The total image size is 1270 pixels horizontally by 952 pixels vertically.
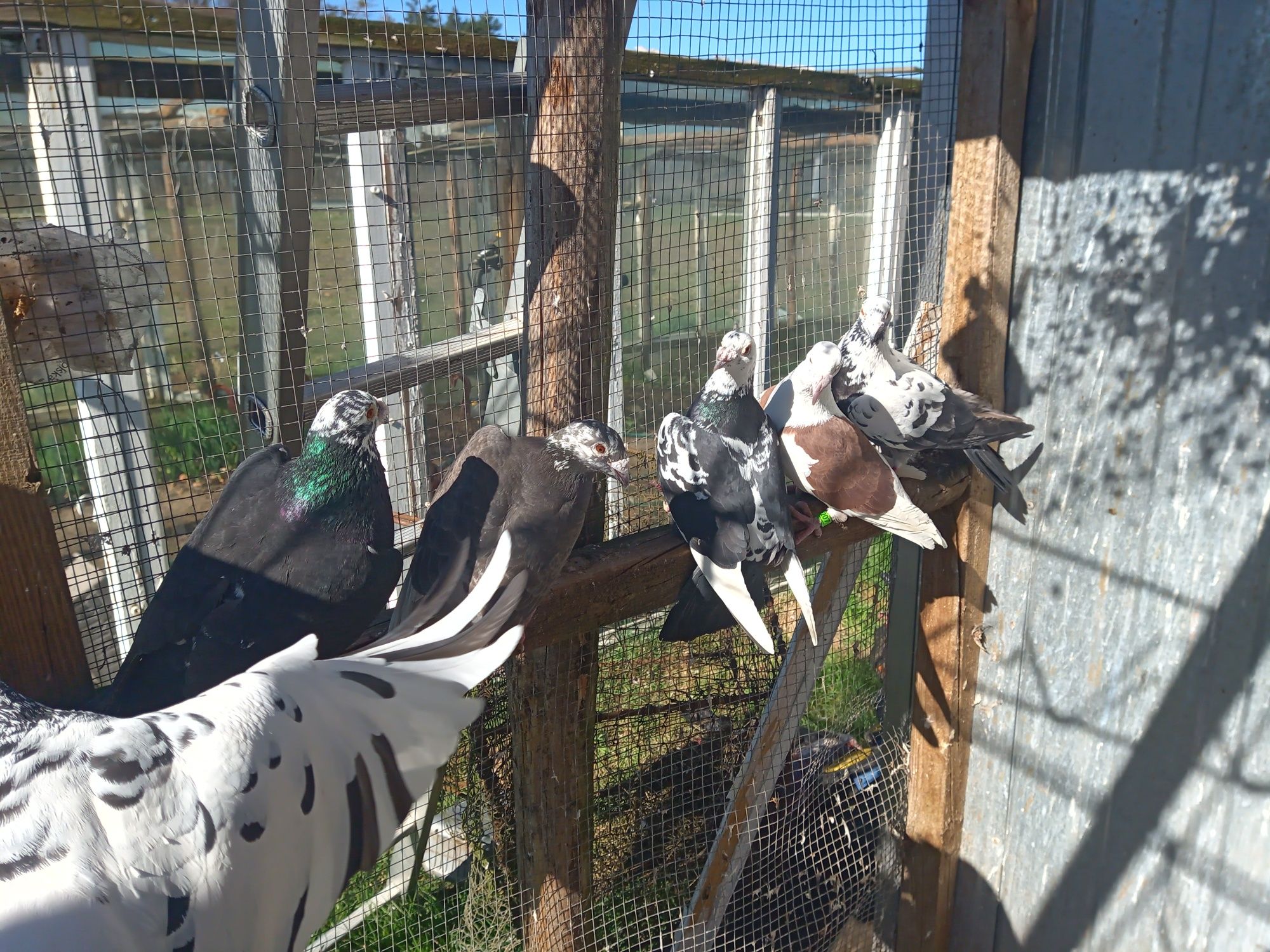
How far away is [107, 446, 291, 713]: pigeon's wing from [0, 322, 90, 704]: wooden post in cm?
9

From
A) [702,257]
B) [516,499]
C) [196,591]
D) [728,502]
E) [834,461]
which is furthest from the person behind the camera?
[702,257]

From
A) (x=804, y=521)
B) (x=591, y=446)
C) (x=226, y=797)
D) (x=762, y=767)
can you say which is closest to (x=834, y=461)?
(x=804, y=521)

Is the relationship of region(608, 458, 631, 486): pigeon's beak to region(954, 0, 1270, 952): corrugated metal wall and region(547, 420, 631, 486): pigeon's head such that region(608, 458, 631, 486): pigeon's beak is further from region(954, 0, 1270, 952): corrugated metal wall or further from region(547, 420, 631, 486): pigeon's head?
region(954, 0, 1270, 952): corrugated metal wall

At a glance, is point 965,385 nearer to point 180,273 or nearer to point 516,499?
point 516,499

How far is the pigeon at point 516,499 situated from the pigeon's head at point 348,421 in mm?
181

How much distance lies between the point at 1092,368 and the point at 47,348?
2.02 meters

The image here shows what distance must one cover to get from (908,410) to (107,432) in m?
1.80

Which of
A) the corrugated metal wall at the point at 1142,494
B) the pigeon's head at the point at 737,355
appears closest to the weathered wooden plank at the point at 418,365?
the pigeon's head at the point at 737,355

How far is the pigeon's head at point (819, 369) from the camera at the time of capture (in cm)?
200

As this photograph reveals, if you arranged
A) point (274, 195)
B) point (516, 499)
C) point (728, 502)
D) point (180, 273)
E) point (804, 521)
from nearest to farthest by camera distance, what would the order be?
point (274, 195)
point (516, 499)
point (728, 502)
point (804, 521)
point (180, 273)

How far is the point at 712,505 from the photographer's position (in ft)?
5.82

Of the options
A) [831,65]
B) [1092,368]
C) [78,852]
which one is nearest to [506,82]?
[831,65]

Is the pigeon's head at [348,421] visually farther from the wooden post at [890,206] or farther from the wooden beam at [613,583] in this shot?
the wooden post at [890,206]

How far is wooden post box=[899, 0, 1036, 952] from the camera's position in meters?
1.90
